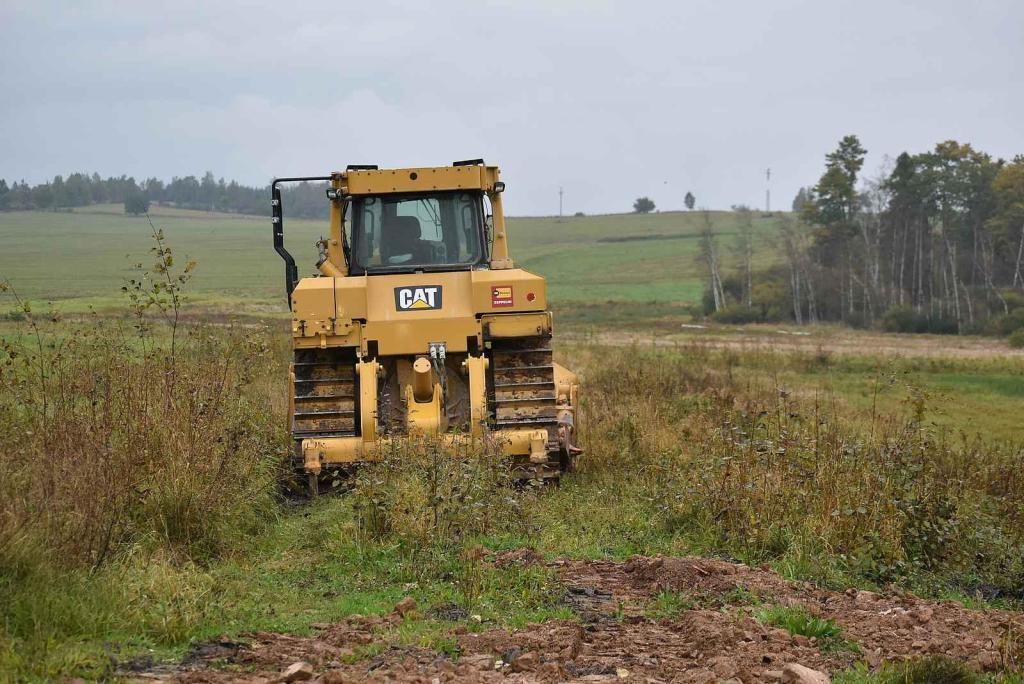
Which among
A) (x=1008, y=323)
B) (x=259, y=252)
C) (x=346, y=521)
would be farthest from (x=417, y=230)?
(x=259, y=252)

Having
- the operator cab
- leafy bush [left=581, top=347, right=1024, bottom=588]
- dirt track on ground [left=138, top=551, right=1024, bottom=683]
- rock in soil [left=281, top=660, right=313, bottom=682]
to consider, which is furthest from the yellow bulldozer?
rock in soil [left=281, top=660, right=313, bottom=682]

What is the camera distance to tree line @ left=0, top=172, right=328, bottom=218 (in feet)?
68.9

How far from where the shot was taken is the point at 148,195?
231ft

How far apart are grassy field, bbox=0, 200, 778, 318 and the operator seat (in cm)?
243

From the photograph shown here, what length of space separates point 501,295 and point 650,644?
5.16m

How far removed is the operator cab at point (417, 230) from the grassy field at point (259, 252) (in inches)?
Answer: 87.9

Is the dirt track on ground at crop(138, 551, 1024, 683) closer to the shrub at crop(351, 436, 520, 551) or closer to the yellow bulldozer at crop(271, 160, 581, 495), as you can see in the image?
the shrub at crop(351, 436, 520, 551)

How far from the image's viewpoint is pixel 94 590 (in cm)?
623

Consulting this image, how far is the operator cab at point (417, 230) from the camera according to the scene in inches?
479

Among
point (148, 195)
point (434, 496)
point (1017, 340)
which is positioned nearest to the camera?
point (434, 496)

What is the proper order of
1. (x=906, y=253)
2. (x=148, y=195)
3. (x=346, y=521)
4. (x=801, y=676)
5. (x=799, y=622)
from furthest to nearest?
(x=148, y=195)
(x=906, y=253)
(x=346, y=521)
(x=799, y=622)
(x=801, y=676)

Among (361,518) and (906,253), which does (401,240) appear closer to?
(361,518)

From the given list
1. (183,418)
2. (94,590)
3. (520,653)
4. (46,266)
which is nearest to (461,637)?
(520,653)

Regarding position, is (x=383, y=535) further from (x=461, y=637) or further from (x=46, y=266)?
(x=46, y=266)
